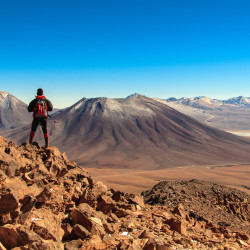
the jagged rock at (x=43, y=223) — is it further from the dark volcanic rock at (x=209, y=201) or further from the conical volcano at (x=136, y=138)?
the conical volcano at (x=136, y=138)

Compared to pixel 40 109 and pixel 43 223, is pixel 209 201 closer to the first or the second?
pixel 40 109

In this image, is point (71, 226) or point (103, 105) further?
point (103, 105)

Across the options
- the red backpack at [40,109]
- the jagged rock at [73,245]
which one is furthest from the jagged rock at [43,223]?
the red backpack at [40,109]

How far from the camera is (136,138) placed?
68.3 meters

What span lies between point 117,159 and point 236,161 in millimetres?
23821

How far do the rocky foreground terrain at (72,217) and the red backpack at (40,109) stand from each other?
0.87m

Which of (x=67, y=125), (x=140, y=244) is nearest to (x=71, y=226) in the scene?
(x=140, y=244)

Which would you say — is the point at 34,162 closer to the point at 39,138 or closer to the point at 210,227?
the point at 210,227

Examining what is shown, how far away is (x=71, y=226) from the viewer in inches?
173

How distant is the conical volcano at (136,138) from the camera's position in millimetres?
54469

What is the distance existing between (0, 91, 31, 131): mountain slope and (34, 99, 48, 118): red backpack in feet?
374

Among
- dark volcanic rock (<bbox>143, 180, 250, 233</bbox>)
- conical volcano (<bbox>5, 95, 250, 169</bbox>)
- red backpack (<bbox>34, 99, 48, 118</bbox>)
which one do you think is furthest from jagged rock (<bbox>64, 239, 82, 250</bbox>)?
conical volcano (<bbox>5, 95, 250, 169</bbox>)

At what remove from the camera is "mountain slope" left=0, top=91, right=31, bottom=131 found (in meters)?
118

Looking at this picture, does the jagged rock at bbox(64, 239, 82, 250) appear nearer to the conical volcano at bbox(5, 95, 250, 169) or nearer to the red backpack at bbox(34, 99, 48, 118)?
the red backpack at bbox(34, 99, 48, 118)
